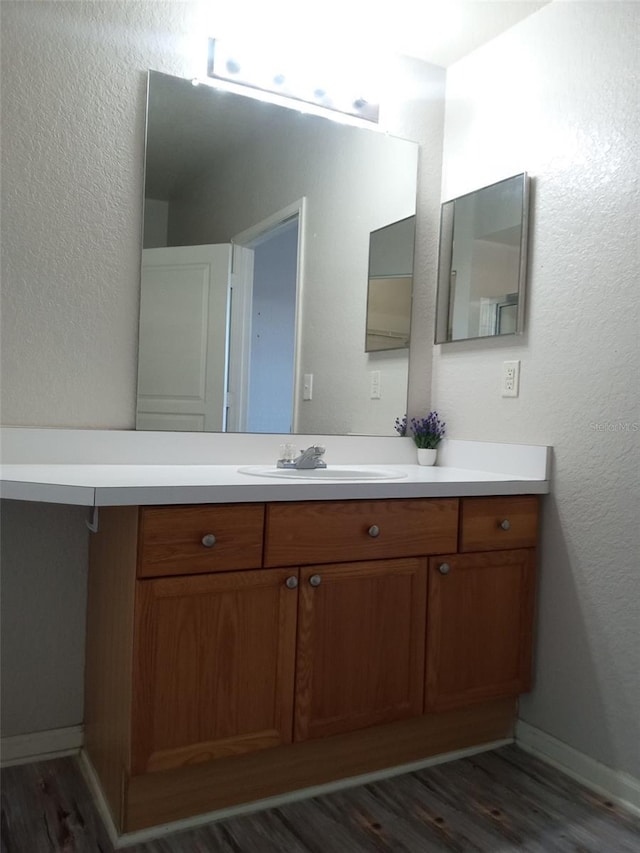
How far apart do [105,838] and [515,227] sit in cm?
200

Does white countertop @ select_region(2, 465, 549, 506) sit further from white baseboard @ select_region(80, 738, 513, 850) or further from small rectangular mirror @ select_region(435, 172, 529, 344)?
white baseboard @ select_region(80, 738, 513, 850)

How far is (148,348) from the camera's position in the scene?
198cm

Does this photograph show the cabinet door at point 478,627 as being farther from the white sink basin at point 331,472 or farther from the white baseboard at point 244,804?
the white sink basin at point 331,472

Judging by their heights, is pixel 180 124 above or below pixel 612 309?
above

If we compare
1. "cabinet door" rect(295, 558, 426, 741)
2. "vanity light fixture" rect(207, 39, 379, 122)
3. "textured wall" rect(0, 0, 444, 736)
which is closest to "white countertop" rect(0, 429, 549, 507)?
"textured wall" rect(0, 0, 444, 736)

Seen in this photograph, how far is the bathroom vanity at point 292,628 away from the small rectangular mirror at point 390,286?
59cm

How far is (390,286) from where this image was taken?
2416mm

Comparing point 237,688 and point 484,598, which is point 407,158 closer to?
point 484,598

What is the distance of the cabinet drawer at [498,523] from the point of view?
75.9 inches

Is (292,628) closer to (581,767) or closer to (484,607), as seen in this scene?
(484,607)

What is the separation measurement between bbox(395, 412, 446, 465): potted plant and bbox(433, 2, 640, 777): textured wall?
20 cm

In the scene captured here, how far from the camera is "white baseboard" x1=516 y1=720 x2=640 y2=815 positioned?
1.77 m

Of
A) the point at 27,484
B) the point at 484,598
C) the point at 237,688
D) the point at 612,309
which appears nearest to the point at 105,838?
the point at 237,688

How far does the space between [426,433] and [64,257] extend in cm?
129
